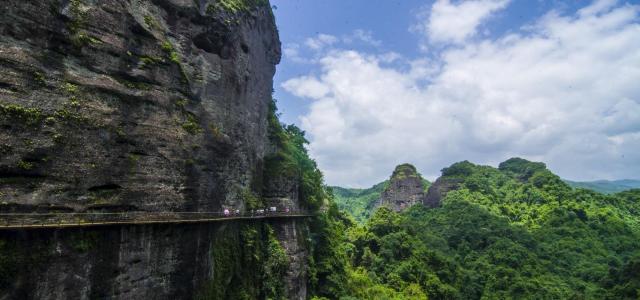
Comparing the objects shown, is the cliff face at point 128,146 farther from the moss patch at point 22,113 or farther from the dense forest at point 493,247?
the dense forest at point 493,247

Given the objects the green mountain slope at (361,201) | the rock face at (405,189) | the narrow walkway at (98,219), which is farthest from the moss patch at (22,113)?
the green mountain slope at (361,201)

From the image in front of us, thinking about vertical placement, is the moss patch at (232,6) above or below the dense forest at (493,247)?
above

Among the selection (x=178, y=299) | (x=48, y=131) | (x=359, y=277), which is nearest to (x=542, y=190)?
(x=359, y=277)

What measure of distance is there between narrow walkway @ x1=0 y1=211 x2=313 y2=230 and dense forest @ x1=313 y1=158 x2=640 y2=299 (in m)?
16.1

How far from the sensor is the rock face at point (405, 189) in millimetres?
99750

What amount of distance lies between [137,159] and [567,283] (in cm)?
5536

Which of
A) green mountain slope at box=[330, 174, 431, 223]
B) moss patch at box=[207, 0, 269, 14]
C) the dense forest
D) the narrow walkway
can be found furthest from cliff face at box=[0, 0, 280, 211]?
green mountain slope at box=[330, 174, 431, 223]

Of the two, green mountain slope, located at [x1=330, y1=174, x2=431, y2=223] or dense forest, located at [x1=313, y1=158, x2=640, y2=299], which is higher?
green mountain slope, located at [x1=330, y1=174, x2=431, y2=223]

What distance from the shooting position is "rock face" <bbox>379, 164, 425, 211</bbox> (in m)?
99.8

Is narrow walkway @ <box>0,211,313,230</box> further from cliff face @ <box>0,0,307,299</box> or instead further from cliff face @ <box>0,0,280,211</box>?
cliff face @ <box>0,0,280,211</box>

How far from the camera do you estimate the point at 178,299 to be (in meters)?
17.3

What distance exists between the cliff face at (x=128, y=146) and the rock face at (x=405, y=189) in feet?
256

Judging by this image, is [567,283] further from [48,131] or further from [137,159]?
[48,131]

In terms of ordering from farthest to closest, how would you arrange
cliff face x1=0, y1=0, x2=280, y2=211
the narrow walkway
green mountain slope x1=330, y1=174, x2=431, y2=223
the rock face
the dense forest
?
green mountain slope x1=330, y1=174, x2=431, y2=223, the rock face, the dense forest, cliff face x1=0, y1=0, x2=280, y2=211, the narrow walkway
